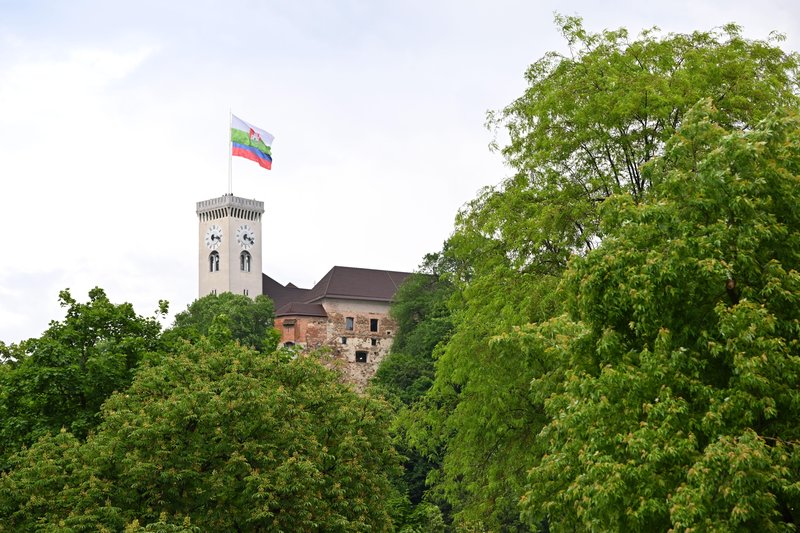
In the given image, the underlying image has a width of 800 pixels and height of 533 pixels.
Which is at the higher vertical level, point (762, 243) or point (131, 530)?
point (762, 243)

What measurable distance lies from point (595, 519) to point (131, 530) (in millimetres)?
12321

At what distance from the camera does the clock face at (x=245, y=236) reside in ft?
420

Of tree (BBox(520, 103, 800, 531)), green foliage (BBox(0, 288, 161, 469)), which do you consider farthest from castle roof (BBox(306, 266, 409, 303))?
tree (BBox(520, 103, 800, 531))

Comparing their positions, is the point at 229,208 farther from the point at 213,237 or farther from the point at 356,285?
the point at 356,285

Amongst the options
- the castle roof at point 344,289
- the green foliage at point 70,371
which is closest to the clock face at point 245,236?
the castle roof at point 344,289

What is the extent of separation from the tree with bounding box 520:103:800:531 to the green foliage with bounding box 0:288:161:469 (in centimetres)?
1992

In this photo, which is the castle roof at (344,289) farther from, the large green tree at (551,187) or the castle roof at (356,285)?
the large green tree at (551,187)

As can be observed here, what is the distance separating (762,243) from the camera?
52.3ft

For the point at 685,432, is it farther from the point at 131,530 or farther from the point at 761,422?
the point at 131,530

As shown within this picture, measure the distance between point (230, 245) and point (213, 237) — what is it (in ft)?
8.63

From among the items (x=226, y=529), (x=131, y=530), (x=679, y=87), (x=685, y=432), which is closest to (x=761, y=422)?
(x=685, y=432)

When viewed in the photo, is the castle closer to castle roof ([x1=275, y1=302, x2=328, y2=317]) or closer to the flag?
castle roof ([x1=275, y1=302, x2=328, y2=317])

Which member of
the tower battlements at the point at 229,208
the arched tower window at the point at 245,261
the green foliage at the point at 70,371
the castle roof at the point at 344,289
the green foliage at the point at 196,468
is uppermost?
the tower battlements at the point at 229,208

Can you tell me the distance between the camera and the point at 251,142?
369 ft
